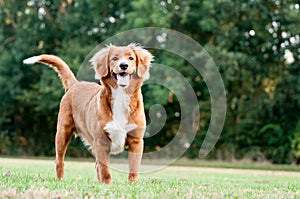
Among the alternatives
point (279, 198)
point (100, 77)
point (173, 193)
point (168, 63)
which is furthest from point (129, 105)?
point (168, 63)

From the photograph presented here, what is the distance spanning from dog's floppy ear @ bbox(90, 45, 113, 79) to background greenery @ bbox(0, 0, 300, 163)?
1561 centimetres

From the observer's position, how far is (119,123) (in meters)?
6.45

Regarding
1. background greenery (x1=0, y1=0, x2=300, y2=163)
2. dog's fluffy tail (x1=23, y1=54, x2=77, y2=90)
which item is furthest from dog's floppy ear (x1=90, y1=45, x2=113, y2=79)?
background greenery (x1=0, y1=0, x2=300, y2=163)

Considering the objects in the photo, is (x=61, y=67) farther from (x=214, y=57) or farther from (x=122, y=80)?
(x=214, y=57)

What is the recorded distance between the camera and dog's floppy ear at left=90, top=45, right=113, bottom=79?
6723 mm

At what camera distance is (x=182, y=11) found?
24203 mm

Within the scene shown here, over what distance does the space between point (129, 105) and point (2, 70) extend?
2062 cm

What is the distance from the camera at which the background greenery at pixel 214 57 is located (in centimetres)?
2308

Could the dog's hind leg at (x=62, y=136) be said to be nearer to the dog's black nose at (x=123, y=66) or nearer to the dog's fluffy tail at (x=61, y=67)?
the dog's fluffy tail at (x=61, y=67)

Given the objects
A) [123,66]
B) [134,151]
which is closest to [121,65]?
[123,66]

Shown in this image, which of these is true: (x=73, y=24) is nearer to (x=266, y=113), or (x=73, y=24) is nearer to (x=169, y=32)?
(x=169, y=32)

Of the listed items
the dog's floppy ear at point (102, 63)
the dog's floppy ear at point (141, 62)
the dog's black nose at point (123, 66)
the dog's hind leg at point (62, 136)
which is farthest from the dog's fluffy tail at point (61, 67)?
the dog's black nose at point (123, 66)

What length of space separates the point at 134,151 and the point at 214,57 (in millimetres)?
16253

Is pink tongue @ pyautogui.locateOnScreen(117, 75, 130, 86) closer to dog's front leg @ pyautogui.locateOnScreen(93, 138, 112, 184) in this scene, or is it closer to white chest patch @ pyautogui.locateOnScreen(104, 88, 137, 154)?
white chest patch @ pyautogui.locateOnScreen(104, 88, 137, 154)
